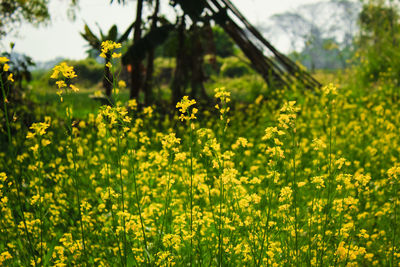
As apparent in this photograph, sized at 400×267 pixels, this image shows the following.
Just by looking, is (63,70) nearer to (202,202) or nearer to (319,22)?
(202,202)

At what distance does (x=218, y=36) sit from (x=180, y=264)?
25837 millimetres

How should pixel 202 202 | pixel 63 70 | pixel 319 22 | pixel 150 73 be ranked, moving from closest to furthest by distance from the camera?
pixel 63 70, pixel 202 202, pixel 150 73, pixel 319 22

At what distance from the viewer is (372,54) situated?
929 centimetres

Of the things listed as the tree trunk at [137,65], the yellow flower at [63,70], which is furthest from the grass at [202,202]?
the tree trunk at [137,65]

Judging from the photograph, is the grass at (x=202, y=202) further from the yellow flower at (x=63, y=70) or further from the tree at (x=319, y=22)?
the tree at (x=319, y=22)

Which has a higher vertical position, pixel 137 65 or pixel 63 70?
pixel 137 65

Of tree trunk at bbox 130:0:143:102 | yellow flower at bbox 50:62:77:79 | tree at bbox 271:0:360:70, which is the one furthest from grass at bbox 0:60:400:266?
tree at bbox 271:0:360:70

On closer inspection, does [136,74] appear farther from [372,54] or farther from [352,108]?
[372,54]

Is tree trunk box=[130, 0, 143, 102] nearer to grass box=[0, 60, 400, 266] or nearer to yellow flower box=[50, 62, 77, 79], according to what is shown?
grass box=[0, 60, 400, 266]

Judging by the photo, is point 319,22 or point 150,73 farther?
point 319,22

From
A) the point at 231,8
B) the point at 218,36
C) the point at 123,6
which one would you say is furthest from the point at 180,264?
the point at 218,36

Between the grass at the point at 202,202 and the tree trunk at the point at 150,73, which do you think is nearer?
the grass at the point at 202,202

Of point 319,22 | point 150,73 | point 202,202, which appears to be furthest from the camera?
point 319,22

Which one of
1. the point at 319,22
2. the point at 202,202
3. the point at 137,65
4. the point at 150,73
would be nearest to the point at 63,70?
the point at 202,202
